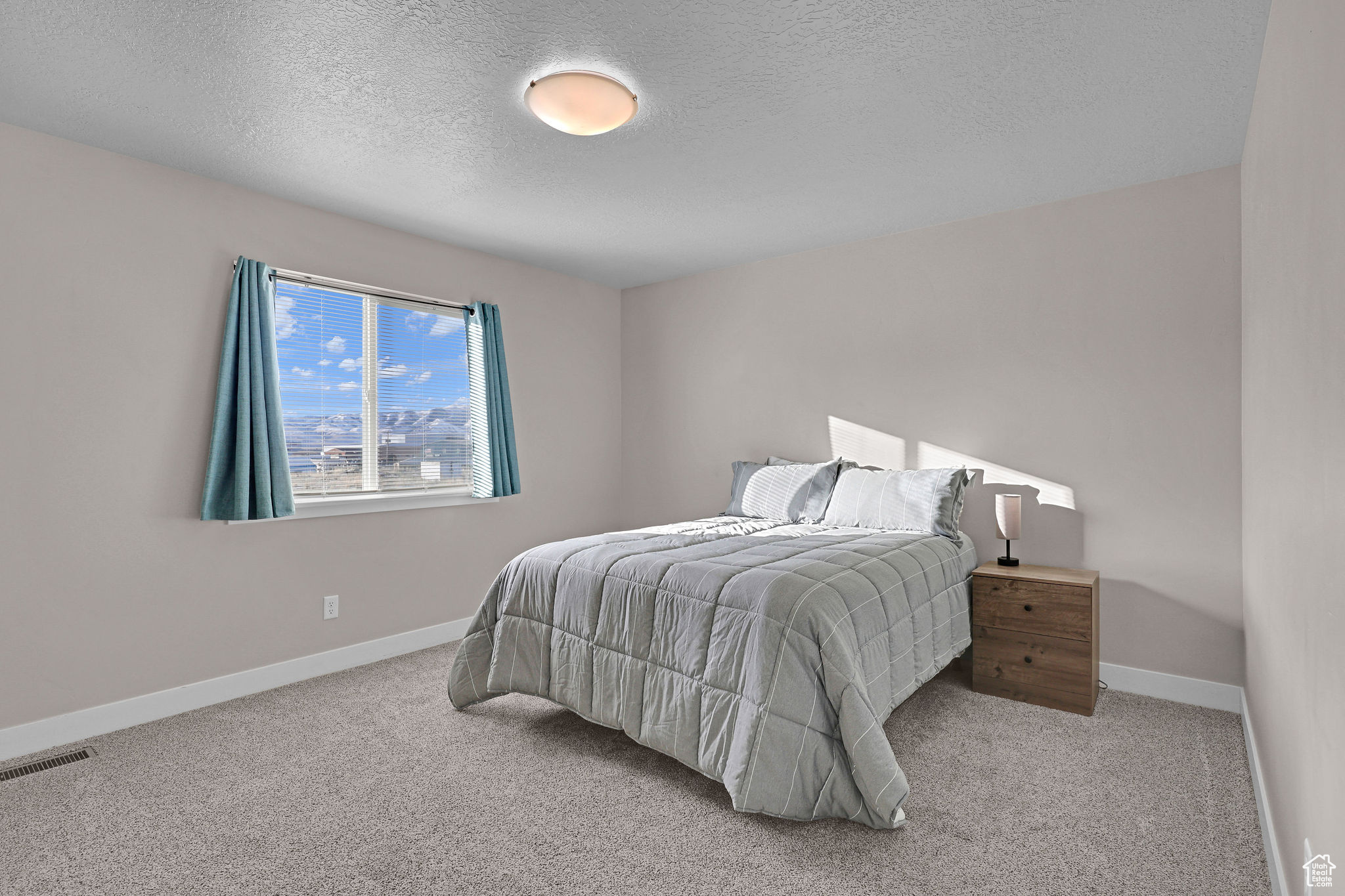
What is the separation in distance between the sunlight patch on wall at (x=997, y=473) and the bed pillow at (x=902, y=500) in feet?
0.25

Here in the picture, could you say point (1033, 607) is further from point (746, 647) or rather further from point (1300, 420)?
point (1300, 420)

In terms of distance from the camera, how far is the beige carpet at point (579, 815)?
1.79 m

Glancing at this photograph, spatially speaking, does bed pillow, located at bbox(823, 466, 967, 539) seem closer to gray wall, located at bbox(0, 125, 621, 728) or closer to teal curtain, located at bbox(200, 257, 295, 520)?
gray wall, located at bbox(0, 125, 621, 728)

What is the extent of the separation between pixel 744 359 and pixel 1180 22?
2882mm

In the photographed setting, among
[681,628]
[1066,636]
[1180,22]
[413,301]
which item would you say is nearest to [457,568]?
[413,301]

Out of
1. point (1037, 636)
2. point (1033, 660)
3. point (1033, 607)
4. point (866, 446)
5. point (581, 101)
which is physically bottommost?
point (1033, 660)

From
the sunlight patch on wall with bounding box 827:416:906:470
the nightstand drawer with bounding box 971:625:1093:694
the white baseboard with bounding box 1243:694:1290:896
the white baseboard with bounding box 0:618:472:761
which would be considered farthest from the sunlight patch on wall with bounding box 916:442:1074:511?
the white baseboard with bounding box 0:618:472:761

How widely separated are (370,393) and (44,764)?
2037 millimetres

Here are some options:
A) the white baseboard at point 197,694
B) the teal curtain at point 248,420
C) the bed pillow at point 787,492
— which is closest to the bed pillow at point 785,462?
the bed pillow at point 787,492

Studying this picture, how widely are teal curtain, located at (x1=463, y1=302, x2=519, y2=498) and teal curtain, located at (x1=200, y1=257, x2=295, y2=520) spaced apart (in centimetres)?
117

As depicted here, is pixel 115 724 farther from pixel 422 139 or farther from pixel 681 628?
pixel 422 139

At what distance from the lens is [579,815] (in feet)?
6.93

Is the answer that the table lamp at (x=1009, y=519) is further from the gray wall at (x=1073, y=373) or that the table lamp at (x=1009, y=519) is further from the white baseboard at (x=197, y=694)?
the white baseboard at (x=197, y=694)

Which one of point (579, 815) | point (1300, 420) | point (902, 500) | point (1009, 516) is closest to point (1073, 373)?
point (1009, 516)
